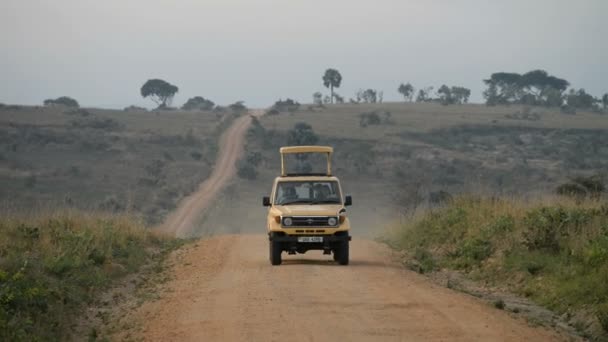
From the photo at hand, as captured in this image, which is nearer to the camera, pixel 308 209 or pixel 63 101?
pixel 308 209

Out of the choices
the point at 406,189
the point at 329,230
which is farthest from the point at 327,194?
the point at 406,189

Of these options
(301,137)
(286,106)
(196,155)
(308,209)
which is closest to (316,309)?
(308,209)

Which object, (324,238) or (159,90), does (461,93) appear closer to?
(159,90)

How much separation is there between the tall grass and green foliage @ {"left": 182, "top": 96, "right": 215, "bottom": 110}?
117 metres

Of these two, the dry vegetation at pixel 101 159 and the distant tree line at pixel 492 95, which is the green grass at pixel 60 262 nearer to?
the dry vegetation at pixel 101 159

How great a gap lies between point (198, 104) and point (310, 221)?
128 metres

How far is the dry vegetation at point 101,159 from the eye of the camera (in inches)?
2084

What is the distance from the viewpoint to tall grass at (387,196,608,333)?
50.2 feet

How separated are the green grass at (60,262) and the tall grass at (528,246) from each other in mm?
7058

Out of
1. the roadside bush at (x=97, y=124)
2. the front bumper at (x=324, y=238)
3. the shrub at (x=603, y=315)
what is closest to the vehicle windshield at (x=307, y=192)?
the front bumper at (x=324, y=238)

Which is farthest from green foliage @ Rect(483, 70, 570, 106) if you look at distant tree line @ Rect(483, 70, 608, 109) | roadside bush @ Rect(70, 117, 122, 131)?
roadside bush @ Rect(70, 117, 122, 131)

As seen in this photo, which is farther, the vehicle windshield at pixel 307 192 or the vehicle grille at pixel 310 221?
the vehicle windshield at pixel 307 192

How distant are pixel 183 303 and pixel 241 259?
719 cm

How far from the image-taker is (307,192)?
2103 cm
